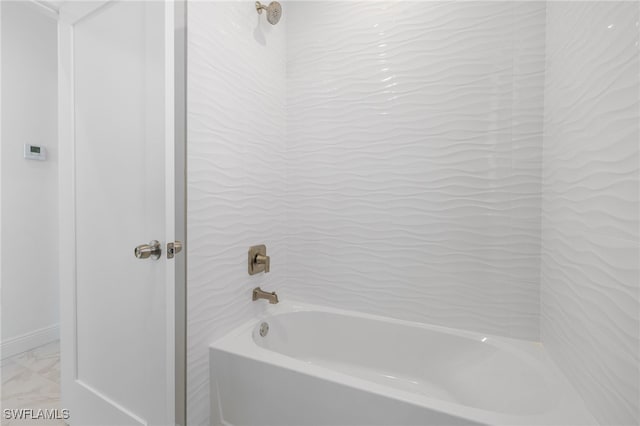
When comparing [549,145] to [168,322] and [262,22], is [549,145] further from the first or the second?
[168,322]

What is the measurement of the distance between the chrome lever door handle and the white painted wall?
1.81 metres

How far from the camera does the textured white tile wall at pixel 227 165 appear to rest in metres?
1.20

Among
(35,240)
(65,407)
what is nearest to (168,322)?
(65,407)

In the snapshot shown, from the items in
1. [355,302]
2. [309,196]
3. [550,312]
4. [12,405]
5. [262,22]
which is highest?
[262,22]

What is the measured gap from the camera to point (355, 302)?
1.68 meters

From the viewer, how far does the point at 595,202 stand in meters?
0.88

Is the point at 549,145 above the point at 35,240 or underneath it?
above

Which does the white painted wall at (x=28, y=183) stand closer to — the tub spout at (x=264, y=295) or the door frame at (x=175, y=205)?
the door frame at (x=175, y=205)

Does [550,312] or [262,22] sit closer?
[550,312]

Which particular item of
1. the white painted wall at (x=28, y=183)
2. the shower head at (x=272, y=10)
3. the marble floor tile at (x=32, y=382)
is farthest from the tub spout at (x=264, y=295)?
the white painted wall at (x=28, y=183)

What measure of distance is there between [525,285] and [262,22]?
1.90 meters

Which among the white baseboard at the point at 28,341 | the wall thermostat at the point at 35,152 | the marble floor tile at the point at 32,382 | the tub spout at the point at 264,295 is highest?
the wall thermostat at the point at 35,152

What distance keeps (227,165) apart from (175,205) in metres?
0.34

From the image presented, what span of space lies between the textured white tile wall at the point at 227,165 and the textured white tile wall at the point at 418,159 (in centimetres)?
21
